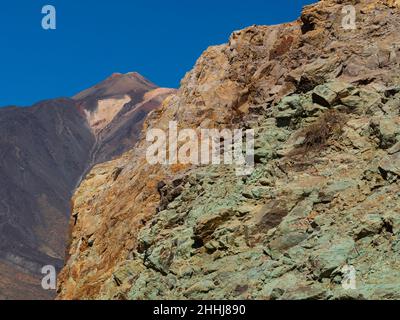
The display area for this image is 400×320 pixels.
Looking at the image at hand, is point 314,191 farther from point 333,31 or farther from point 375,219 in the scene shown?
point 333,31

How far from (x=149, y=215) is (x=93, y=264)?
9.65 feet

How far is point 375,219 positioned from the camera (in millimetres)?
15844

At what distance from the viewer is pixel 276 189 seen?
1919 centimetres

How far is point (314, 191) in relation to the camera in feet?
59.5

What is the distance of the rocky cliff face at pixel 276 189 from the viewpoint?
15891 millimetres

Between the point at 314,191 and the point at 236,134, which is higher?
the point at 236,134

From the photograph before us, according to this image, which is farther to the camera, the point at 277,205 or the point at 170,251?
the point at 170,251

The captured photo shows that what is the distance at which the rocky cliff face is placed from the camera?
1589 cm

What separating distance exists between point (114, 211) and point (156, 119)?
636cm
